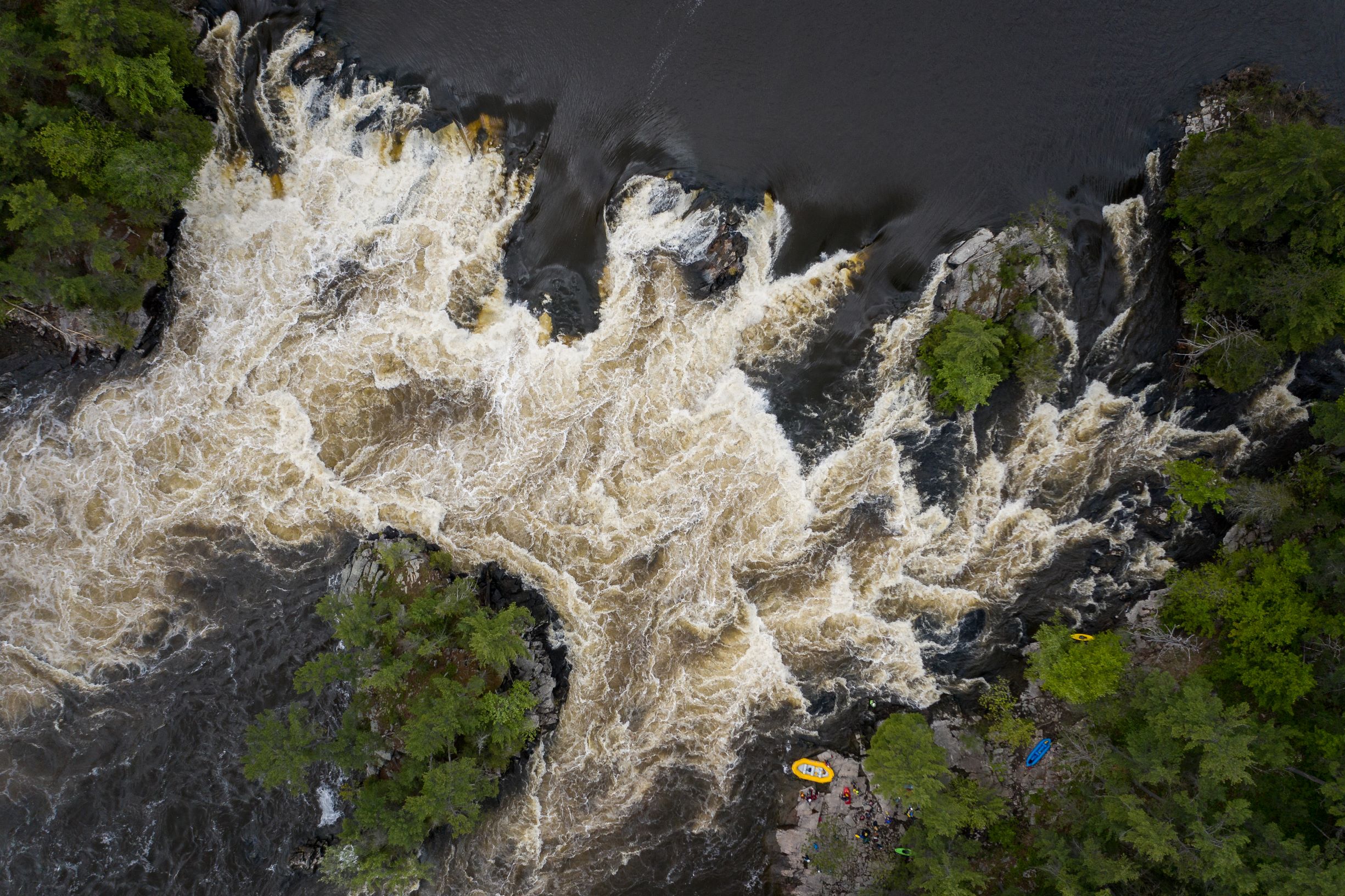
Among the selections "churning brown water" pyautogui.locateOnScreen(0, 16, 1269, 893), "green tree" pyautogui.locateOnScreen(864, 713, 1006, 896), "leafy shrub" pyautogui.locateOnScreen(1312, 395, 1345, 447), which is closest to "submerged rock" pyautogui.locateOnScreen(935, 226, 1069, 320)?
"churning brown water" pyautogui.locateOnScreen(0, 16, 1269, 893)

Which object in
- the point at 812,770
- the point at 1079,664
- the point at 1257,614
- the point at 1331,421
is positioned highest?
the point at 1331,421

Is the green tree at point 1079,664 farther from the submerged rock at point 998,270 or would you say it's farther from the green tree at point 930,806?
the submerged rock at point 998,270

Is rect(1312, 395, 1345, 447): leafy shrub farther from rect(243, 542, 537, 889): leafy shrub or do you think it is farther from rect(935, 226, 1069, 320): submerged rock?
rect(243, 542, 537, 889): leafy shrub

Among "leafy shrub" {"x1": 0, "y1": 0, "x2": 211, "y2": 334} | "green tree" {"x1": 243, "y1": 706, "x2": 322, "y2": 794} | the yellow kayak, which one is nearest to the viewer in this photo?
"leafy shrub" {"x1": 0, "y1": 0, "x2": 211, "y2": 334}

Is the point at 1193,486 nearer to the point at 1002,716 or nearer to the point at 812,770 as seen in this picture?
the point at 1002,716

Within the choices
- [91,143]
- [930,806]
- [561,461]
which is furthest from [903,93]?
[91,143]

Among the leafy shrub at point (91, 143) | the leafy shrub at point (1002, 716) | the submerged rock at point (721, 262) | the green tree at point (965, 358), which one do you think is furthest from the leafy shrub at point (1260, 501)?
the leafy shrub at point (91, 143)
